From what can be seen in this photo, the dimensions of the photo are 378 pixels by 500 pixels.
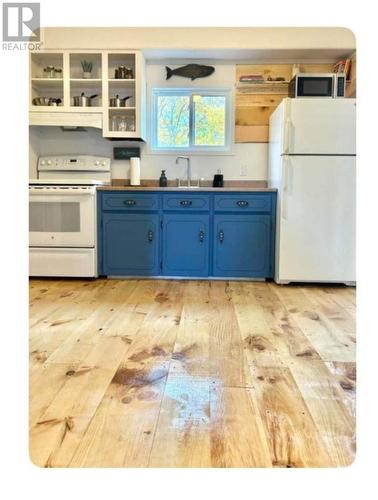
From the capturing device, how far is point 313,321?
9.09 ft

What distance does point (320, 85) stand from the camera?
12.7 ft

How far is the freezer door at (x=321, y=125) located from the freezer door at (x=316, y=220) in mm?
104

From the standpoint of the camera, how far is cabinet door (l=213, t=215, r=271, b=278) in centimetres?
407

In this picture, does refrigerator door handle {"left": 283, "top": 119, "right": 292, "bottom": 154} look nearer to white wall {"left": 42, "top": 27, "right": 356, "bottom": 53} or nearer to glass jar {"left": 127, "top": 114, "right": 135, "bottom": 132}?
white wall {"left": 42, "top": 27, "right": 356, "bottom": 53}

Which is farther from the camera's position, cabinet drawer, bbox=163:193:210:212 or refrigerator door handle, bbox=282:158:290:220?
cabinet drawer, bbox=163:193:210:212

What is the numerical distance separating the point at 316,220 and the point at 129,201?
171cm

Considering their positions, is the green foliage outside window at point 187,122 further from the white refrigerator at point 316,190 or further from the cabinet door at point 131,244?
the cabinet door at point 131,244

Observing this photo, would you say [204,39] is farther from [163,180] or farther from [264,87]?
[163,180]

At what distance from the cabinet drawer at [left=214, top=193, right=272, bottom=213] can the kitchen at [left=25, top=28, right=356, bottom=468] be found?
0.01 metres

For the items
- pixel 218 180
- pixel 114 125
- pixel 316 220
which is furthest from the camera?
pixel 218 180

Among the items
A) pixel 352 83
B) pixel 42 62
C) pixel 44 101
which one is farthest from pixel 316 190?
pixel 42 62

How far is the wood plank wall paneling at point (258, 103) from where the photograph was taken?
14.6 feet

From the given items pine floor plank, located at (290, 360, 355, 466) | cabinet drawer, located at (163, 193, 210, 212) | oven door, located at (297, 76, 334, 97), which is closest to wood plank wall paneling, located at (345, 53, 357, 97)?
oven door, located at (297, 76, 334, 97)
